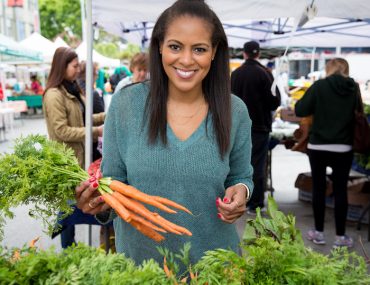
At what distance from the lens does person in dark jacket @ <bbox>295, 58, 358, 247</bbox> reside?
4465 millimetres

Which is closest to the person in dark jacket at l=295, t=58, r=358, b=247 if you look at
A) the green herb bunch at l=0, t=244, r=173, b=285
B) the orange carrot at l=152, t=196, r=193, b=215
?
the orange carrot at l=152, t=196, r=193, b=215

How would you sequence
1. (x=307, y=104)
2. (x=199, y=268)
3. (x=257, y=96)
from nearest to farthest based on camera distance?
(x=199, y=268) → (x=307, y=104) → (x=257, y=96)

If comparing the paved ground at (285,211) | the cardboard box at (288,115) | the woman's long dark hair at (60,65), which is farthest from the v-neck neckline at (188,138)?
the cardboard box at (288,115)

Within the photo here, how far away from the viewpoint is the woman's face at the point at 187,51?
5.40ft

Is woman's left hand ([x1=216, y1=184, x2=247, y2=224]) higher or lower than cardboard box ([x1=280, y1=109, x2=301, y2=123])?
higher

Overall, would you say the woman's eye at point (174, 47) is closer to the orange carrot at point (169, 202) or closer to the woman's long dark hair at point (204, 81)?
the woman's long dark hair at point (204, 81)

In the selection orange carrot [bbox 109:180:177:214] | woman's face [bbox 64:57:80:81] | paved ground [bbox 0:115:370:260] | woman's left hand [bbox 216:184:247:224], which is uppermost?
woman's face [bbox 64:57:80:81]

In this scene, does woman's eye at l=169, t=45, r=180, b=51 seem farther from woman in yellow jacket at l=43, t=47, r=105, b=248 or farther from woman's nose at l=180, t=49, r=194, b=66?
woman in yellow jacket at l=43, t=47, r=105, b=248

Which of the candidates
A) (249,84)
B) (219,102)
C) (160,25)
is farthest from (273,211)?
(249,84)

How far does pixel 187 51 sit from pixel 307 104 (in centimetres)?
320

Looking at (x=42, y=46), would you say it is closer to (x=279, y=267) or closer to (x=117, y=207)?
(x=117, y=207)

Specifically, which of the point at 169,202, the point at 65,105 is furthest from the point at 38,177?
the point at 65,105

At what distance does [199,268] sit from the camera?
1243 millimetres

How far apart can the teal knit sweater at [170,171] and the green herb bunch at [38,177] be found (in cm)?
19
